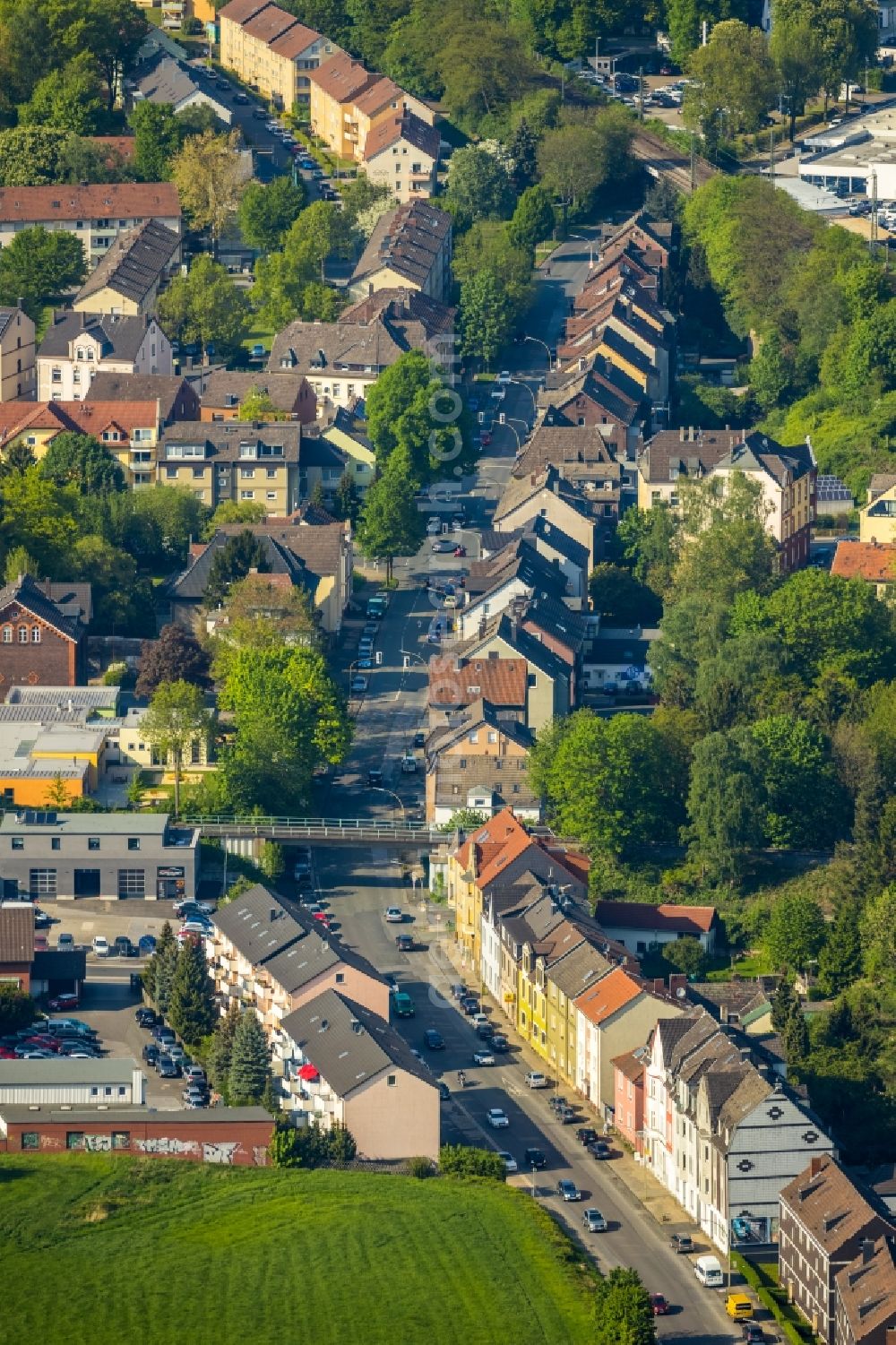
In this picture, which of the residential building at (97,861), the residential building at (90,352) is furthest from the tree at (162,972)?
the residential building at (90,352)

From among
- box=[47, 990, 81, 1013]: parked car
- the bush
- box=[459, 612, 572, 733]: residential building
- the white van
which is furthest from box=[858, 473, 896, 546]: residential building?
the white van

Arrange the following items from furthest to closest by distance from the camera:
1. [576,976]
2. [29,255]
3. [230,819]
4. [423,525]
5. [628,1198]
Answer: [29,255], [423,525], [230,819], [576,976], [628,1198]

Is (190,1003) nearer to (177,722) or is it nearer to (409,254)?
(177,722)

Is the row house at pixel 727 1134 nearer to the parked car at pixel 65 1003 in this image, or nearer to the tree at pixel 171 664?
the parked car at pixel 65 1003

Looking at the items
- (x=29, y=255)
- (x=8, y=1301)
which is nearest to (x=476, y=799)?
(x=8, y=1301)

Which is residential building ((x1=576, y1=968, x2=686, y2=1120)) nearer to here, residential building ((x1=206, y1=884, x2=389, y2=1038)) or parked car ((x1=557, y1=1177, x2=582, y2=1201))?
parked car ((x1=557, y1=1177, x2=582, y2=1201))

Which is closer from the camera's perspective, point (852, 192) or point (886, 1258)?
point (886, 1258)

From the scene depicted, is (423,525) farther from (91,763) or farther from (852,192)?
(852,192)
